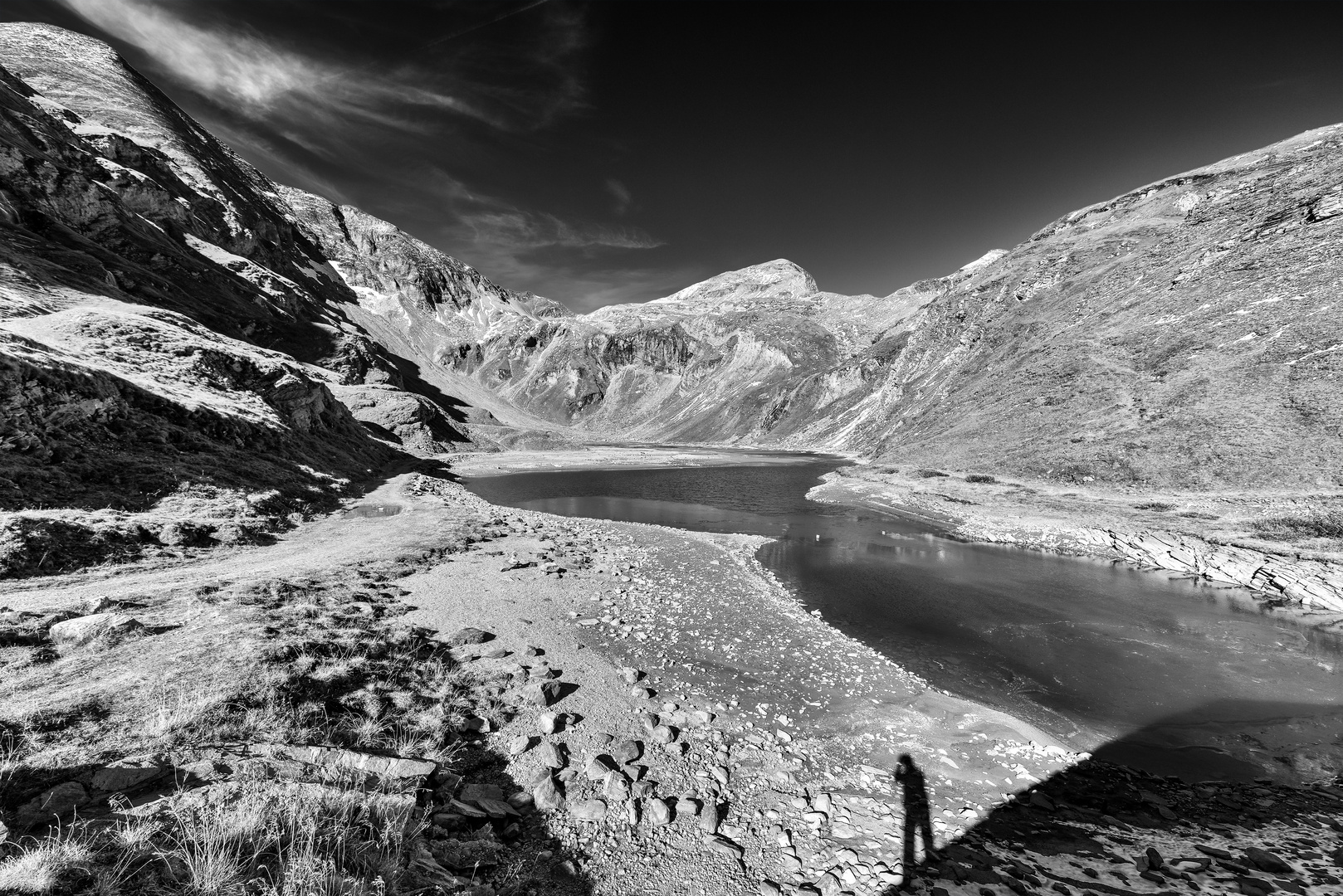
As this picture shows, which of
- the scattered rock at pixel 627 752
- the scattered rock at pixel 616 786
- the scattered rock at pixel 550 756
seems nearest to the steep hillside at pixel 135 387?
the scattered rock at pixel 550 756

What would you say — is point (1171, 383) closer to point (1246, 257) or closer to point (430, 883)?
point (1246, 257)

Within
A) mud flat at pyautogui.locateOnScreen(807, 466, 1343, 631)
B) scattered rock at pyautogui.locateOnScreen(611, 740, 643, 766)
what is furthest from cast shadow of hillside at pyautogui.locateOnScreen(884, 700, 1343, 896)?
mud flat at pyautogui.locateOnScreen(807, 466, 1343, 631)

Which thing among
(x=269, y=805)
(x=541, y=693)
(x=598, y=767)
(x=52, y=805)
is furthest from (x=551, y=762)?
(x=52, y=805)

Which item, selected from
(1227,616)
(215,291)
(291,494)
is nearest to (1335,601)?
(1227,616)

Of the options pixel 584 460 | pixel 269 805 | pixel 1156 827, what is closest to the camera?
pixel 269 805

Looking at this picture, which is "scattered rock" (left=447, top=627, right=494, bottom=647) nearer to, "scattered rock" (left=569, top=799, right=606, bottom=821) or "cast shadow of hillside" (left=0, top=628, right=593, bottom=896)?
"cast shadow of hillside" (left=0, top=628, right=593, bottom=896)

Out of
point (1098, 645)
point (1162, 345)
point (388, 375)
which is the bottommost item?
point (1098, 645)

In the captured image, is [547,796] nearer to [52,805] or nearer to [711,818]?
[711,818]

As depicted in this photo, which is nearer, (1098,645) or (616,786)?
(616,786)
